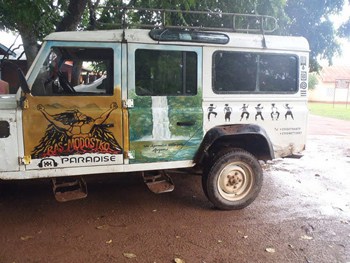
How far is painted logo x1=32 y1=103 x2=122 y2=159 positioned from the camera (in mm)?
3885

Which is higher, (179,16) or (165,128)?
(179,16)

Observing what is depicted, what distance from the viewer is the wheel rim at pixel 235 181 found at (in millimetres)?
4738

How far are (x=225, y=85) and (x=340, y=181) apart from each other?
331cm

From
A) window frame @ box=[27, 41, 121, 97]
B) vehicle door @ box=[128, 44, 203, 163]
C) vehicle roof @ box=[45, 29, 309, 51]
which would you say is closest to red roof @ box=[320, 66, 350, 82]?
vehicle roof @ box=[45, 29, 309, 51]

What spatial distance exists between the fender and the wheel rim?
300 millimetres

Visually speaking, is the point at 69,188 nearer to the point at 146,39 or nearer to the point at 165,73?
the point at 165,73

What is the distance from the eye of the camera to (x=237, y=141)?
4.92m

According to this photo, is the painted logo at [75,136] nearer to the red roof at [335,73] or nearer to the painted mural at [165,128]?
the painted mural at [165,128]

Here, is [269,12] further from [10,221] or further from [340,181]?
[10,221]

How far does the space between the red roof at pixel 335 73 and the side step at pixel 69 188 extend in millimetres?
38892

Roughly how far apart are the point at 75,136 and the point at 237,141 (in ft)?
7.31

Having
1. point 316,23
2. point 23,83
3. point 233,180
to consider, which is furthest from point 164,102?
point 316,23

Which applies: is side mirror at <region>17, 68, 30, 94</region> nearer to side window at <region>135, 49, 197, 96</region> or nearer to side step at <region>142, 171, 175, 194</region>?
side window at <region>135, 49, 197, 96</region>

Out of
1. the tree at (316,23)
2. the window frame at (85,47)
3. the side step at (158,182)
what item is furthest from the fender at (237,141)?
the tree at (316,23)
